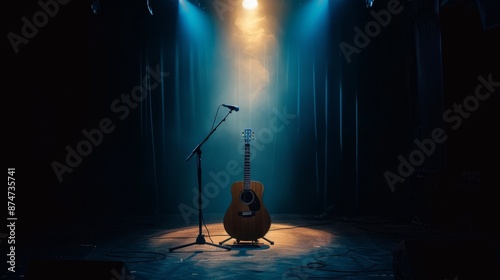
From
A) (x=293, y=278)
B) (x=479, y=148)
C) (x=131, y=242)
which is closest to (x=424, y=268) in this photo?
(x=293, y=278)

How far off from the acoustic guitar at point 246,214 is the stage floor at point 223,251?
0.37 feet

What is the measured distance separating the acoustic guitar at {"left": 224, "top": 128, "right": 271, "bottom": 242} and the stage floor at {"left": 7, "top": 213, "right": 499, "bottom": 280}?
0.11 meters

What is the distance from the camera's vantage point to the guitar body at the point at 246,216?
423cm

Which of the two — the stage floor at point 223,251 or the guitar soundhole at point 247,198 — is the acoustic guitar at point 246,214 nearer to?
the guitar soundhole at point 247,198

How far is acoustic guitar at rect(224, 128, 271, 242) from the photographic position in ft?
13.9

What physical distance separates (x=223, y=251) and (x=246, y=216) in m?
0.43

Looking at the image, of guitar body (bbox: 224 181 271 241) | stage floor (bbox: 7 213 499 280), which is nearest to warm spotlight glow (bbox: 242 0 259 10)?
stage floor (bbox: 7 213 499 280)

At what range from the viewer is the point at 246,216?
4215mm

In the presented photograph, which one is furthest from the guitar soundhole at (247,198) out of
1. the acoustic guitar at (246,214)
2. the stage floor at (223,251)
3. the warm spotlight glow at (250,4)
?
the warm spotlight glow at (250,4)

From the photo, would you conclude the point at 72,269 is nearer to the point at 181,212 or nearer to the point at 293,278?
the point at 293,278

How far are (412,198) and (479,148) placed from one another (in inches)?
49.4

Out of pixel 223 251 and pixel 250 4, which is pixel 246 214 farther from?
pixel 250 4

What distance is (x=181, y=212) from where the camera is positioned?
704cm

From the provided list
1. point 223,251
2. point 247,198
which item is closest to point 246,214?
point 247,198
